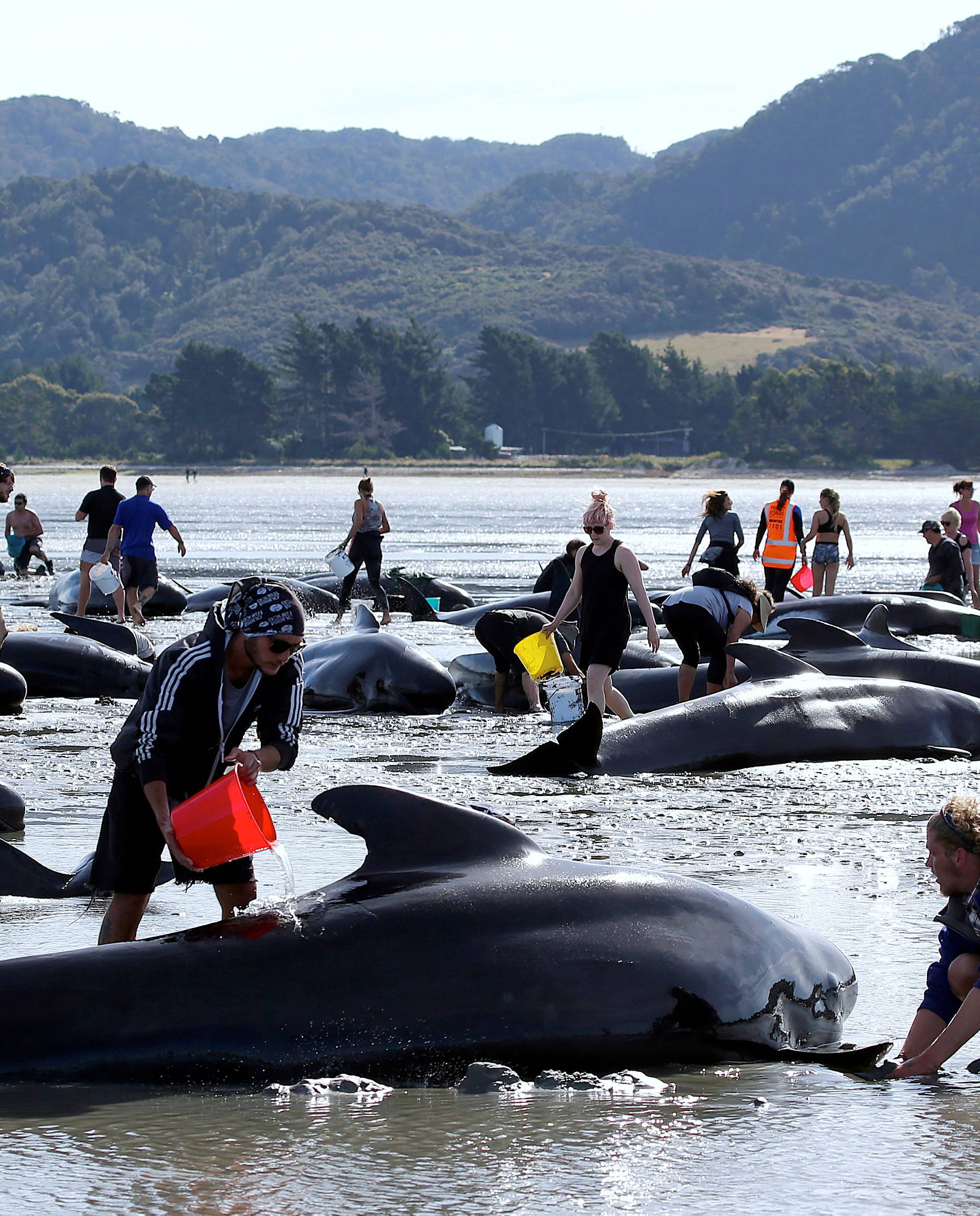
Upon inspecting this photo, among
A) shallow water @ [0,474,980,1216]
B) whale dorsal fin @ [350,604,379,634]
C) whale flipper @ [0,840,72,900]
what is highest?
whale dorsal fin @ [350,604,379,634]

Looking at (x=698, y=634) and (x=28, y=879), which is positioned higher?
(x=698, y=634)

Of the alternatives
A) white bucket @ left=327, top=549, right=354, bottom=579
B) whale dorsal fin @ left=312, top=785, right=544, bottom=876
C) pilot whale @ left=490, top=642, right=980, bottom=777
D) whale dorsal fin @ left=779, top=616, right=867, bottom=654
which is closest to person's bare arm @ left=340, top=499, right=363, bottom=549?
white bucket @ left=327, top=549, right=354, bottom=579

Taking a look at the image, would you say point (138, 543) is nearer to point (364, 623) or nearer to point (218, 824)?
point (364, 623)

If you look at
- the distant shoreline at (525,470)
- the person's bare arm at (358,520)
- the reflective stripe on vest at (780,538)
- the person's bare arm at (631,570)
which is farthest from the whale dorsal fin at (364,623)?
the distant shoreline at (525,470)

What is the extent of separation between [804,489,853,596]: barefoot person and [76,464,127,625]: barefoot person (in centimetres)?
877

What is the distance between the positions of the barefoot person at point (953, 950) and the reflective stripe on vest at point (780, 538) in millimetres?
14845

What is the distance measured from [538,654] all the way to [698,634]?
4.33 feet

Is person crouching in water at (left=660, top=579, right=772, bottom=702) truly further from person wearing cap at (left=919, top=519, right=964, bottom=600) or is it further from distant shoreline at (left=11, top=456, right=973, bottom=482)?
distant shoreline at (left=11, top=456, right=973, bottom=482)

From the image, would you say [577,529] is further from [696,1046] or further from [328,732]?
[696,1046]

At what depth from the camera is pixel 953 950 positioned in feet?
16.6

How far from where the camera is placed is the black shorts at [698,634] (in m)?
12.4

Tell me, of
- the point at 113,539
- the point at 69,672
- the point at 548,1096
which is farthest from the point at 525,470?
the point at 548,1096

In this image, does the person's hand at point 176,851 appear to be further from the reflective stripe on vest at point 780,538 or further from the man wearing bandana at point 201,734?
the reflective stripe on vest at point 780,538

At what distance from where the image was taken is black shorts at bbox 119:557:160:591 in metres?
20.1
